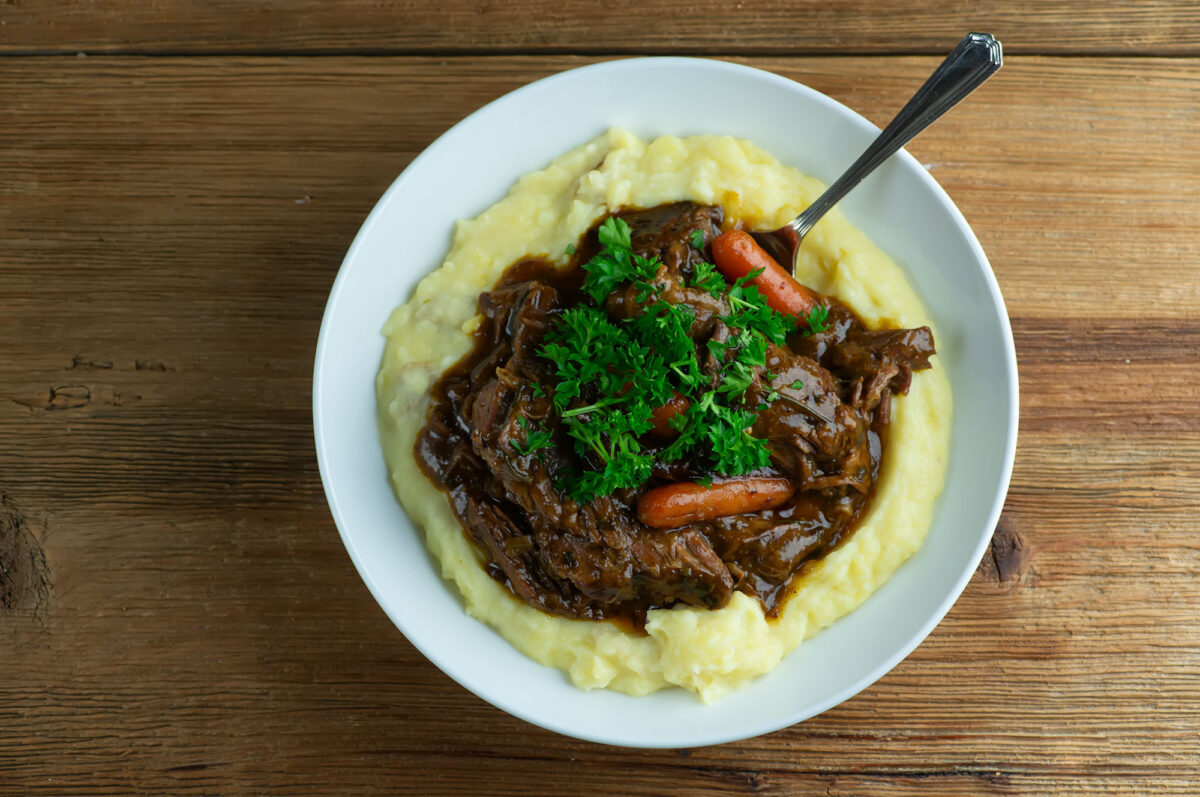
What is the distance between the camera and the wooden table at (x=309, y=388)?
4.92 m

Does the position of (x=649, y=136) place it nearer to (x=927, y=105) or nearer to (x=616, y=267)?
(x=616, y=267)

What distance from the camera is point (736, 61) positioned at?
5172 millimetres

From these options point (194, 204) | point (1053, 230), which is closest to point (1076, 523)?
point (1053, 230)

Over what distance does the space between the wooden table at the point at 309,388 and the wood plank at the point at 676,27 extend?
0.02 m

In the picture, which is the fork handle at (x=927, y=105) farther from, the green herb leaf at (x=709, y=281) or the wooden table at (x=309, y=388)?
the wooden table at (x=309, y=388)

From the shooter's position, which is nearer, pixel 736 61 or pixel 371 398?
pixel 371 398

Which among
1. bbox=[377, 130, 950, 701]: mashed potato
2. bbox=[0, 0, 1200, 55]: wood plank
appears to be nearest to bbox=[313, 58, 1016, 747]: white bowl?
bbox=[377, 130, 950, 701]: mashed potato

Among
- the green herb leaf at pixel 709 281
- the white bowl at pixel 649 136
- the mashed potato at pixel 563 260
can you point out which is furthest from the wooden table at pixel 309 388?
the green herb leaf at pixel 709 281

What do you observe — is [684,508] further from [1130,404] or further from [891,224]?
[1130,404]

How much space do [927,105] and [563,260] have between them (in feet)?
6.53

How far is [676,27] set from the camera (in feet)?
17.0

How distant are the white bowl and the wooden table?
2.82ft

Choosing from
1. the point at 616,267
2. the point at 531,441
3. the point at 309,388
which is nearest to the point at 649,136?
the point at 616,267

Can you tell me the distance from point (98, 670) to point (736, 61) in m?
5.60
